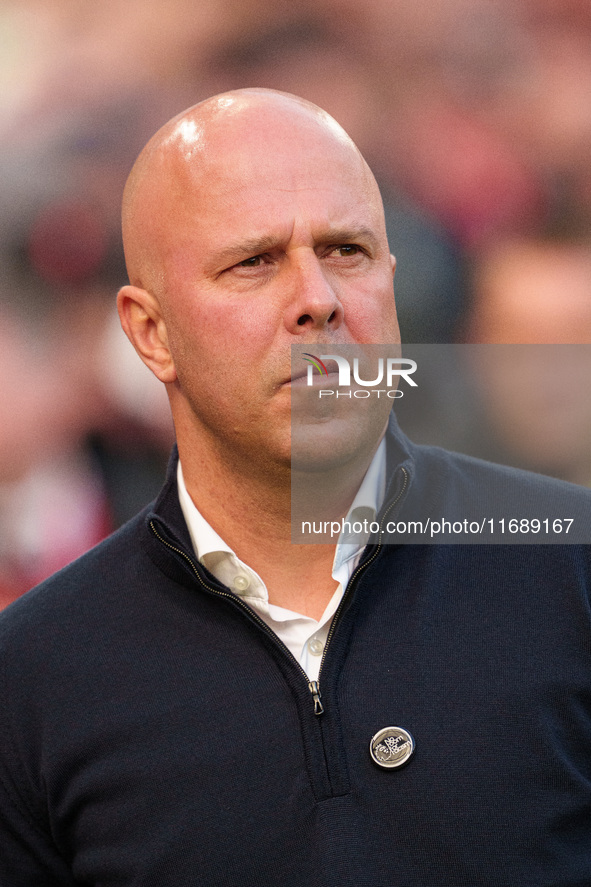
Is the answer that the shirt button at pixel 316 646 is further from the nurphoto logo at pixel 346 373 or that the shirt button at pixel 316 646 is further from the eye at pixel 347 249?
the eye at pixel 347 249

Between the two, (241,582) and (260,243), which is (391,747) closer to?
(241,582)

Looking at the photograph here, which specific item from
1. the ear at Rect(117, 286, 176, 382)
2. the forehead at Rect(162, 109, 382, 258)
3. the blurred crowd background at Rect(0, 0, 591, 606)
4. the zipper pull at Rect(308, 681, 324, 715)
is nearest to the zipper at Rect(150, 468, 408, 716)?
the zipper pull at Rect(308, 681, 324, 715)

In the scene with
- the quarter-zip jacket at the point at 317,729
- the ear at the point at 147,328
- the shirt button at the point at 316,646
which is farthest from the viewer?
the ear at the point at 147,328

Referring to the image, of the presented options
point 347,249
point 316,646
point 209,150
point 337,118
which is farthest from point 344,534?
point 337,118

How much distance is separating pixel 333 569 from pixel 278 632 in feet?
0.33

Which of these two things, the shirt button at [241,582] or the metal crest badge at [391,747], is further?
the shirt button at [241,582]

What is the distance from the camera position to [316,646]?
41.2 inches

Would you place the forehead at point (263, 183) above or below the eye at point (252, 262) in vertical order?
above

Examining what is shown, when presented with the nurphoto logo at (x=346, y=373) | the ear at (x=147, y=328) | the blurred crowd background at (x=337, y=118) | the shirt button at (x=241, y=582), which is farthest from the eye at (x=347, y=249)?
the blurred crowd background at (x=337, y=118)

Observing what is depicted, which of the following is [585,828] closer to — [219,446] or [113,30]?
[219,446]

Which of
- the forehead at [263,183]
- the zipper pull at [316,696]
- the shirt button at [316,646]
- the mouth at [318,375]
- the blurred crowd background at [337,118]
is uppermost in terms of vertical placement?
the blurred crowd background at [337,118]

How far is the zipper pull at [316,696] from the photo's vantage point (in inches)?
38.4

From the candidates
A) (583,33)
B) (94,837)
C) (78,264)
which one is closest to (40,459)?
(78,264)

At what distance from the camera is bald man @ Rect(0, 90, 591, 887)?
0.95 metres
